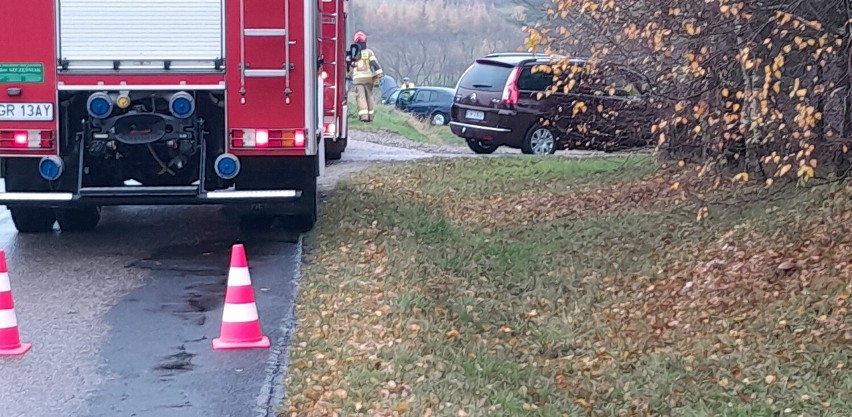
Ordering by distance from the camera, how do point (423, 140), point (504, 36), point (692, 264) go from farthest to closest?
point (504, 36)
point (423, 140)
point (692, 264)

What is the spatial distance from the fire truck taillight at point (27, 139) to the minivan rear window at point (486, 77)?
10.4 m

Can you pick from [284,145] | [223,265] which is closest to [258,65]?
[284,145]

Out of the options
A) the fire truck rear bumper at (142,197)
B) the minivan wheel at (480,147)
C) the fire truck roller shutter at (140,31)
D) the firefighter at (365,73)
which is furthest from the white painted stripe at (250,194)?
the firefighter at (365,73)

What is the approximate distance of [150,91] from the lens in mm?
10039

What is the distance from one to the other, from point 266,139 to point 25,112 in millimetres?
2001

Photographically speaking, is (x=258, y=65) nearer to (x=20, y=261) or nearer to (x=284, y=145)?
(x=284, y=145)

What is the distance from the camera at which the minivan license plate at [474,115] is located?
64.8 feet

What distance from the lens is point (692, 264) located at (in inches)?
370

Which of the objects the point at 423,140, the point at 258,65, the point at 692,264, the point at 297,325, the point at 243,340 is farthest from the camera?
the point at 423,140

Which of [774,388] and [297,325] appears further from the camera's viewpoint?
[297,325]

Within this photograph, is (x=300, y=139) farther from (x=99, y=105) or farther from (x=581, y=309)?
(x=581, y=309)

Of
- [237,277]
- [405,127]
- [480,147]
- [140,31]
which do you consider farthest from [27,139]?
[405,127]

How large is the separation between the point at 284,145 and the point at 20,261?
2.46m

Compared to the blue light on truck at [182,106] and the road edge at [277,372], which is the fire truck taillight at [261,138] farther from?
the road edge at [277,372]
